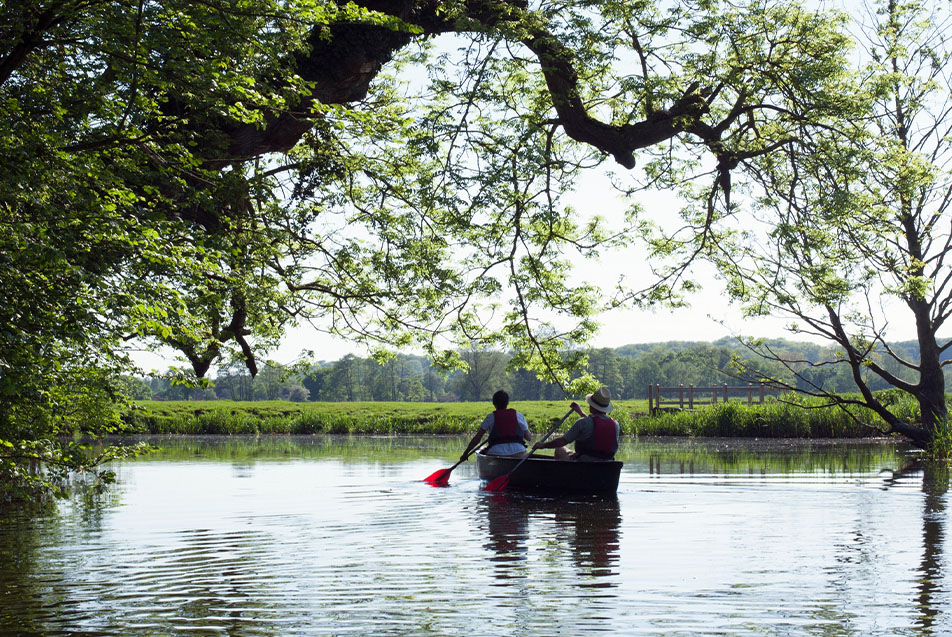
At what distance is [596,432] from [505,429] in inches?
79.3

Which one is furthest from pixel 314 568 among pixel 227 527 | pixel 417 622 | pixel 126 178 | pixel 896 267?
pixel 896 267

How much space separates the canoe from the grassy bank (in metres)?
11.1

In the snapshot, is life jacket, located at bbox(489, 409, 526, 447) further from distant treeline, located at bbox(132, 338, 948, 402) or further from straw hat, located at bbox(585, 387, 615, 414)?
distant treeline, located at bbox(132, 338, 948, 402)

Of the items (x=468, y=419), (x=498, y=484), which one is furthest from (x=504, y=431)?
(x=468, y=419)

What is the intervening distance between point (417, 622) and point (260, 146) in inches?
336

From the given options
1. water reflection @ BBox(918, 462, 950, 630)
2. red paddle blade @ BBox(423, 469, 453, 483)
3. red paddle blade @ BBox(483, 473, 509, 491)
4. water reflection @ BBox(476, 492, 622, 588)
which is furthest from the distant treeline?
water reflection @ BBox(476, 492, 622, 588)

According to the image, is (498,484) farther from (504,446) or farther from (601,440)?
(601,440)

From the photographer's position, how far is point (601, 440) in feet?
44.2

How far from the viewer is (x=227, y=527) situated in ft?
34.4

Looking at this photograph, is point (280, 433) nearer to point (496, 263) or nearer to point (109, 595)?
point (496, 263)

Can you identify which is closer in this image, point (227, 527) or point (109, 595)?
point (109, 595)

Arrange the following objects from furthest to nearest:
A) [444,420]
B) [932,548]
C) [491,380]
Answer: [491,380] → [444,420] → [932,548]

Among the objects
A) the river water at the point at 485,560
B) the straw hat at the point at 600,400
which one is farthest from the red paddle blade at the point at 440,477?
the straw hat at the point at 600,400

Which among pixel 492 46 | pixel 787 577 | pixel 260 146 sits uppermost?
pixel 492 46
